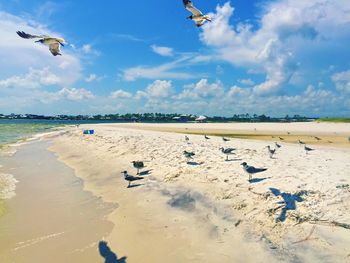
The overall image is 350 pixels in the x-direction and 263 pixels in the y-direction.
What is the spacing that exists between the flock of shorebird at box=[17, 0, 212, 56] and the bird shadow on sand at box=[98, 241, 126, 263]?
651cm

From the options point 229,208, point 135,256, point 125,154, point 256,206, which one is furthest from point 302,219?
point 125,154

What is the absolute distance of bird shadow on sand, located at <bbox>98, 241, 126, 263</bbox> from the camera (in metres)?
7.95

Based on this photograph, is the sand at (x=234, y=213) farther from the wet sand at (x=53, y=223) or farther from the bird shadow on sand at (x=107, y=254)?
the wet sand at (x=53, y=223)

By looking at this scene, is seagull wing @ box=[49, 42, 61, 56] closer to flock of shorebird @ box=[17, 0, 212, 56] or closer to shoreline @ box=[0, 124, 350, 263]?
flock of shorebird @ box=[17, 0, 212, 56]

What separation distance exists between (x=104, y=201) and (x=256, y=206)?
6.23 m

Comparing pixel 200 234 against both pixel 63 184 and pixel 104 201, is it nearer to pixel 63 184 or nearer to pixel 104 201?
pixel 104 201

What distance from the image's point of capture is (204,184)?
12516 millimetres

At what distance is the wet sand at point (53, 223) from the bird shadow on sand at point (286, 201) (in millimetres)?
5023

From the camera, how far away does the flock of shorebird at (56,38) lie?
10681 mm

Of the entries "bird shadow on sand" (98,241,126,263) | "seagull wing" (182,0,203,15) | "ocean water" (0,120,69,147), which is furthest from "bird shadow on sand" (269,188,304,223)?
"ocean water" (0,120,69,147)

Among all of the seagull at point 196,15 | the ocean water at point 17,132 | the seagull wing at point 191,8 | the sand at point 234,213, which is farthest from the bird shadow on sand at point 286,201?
the ocean water at point 17,132

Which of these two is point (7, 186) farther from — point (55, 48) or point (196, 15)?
point (196, 15)

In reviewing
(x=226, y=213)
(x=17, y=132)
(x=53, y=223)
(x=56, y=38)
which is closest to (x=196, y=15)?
(x=56, y=38)

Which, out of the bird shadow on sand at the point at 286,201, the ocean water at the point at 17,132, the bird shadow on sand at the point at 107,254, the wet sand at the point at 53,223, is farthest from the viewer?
the ocean water at the point at 17,132
